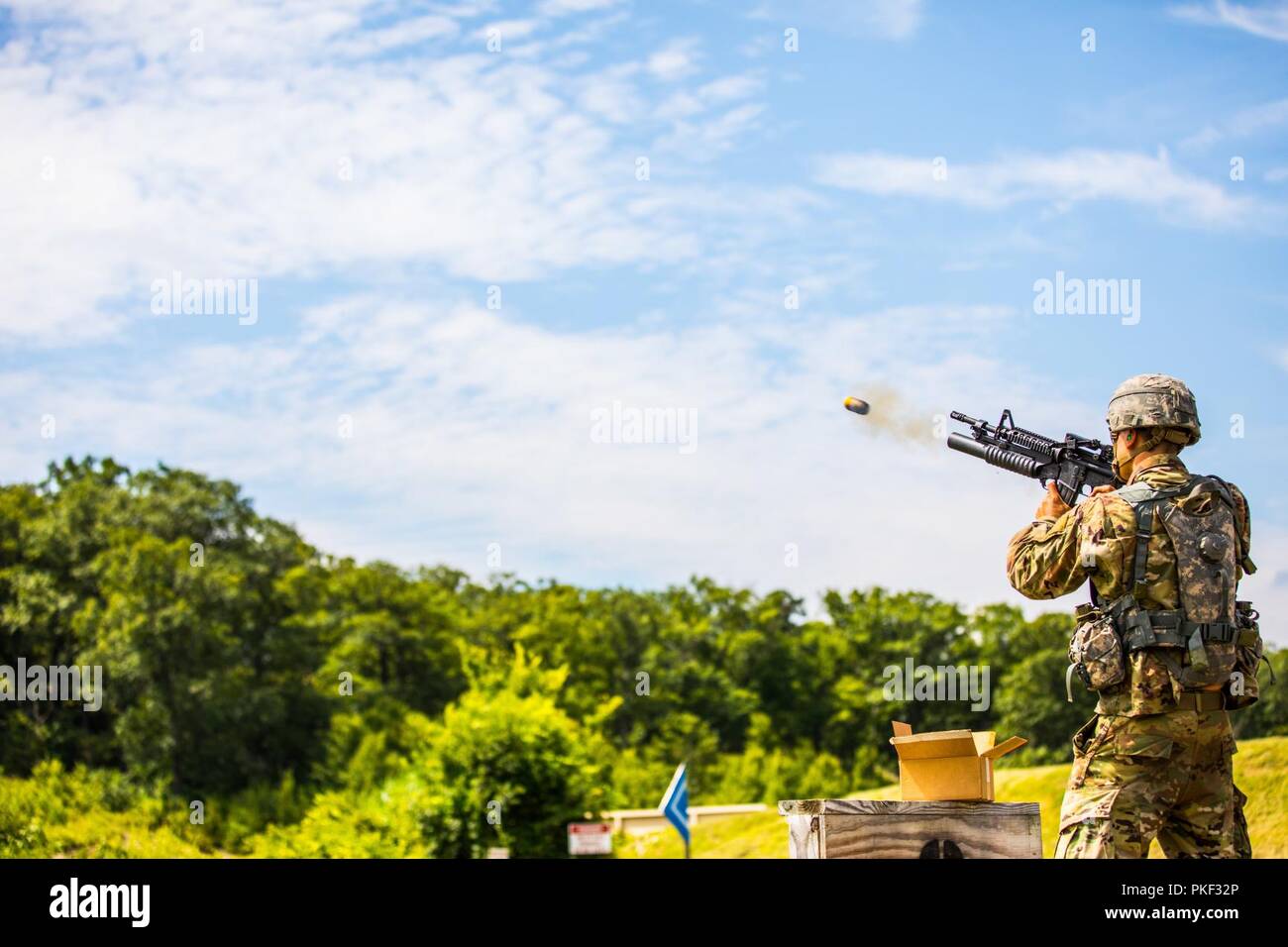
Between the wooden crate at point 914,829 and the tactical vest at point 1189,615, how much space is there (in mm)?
784

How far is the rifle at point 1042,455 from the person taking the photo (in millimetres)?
8039

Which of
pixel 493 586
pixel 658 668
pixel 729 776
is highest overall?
pixel 493 586

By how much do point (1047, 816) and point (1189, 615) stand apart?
15776 millimetres

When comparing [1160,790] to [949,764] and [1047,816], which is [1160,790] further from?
[1047,816]

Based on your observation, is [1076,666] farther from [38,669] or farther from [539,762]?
[38,669]

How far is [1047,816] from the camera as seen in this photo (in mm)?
21375

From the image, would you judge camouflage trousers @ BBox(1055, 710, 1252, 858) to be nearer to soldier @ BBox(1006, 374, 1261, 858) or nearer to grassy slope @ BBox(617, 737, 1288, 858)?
soldier @ BBox(1006, 374, 1261, 858)

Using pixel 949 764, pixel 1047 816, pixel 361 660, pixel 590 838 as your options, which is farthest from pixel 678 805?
pixel 361 660

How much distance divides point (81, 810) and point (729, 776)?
27251 mm

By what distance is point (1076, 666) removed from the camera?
22.6 ft

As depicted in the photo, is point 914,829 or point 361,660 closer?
point 914,829

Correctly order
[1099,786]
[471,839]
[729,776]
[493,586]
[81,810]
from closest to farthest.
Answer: [1099,786]
[471,839]
[81,810]
[729,776]
[493,586]
